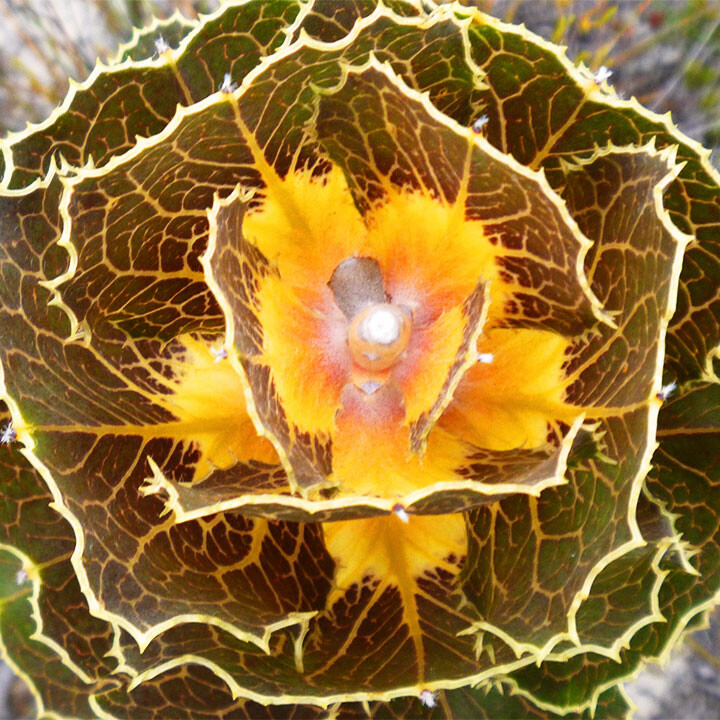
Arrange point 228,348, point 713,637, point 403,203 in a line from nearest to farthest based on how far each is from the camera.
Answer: point 228,348 → point 403,203 → point 713,637

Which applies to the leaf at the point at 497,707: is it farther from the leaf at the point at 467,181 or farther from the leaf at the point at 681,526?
the leaf at the point at 467,181

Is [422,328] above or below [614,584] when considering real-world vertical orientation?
above

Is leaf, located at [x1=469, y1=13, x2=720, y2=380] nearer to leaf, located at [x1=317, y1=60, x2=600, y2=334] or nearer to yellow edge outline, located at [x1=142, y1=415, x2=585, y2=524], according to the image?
leaf, located at [x1=317, y1=60, x2=600, y2=334]

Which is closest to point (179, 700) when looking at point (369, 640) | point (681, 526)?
point (369, 640)

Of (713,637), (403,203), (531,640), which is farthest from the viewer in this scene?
(713,637)

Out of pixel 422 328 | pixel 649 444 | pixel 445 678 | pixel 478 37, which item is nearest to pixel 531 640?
pixel 445 678

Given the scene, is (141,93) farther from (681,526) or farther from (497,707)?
(497,707)

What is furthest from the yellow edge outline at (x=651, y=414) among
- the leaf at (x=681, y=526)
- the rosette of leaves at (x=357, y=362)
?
the leaf at (x=681, y=526)

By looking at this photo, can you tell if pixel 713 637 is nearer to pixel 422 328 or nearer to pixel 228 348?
pixel 422 328
